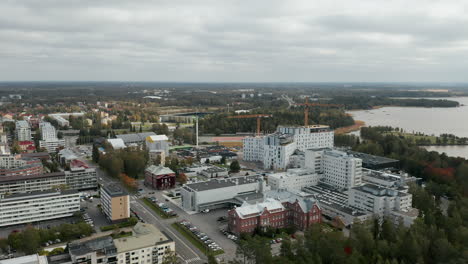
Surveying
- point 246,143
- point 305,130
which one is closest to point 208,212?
point 246,143

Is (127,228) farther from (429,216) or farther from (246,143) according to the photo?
(246,143)

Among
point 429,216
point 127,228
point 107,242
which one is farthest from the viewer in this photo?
point 127,228

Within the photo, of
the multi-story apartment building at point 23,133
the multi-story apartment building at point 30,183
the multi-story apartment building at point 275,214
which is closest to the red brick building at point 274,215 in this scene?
the multi-story apartment building at point 275,214

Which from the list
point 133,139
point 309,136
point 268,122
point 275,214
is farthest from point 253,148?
point 268,122

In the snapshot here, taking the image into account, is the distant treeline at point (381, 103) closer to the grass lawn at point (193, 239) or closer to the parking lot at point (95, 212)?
the parking lot at point (95, 212)

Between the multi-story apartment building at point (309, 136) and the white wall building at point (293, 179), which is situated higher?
the multi-story apartment building at point (309, 136)

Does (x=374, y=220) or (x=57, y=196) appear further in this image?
(x=57, y=196)

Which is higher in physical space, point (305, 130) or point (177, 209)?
point (305, 130)
